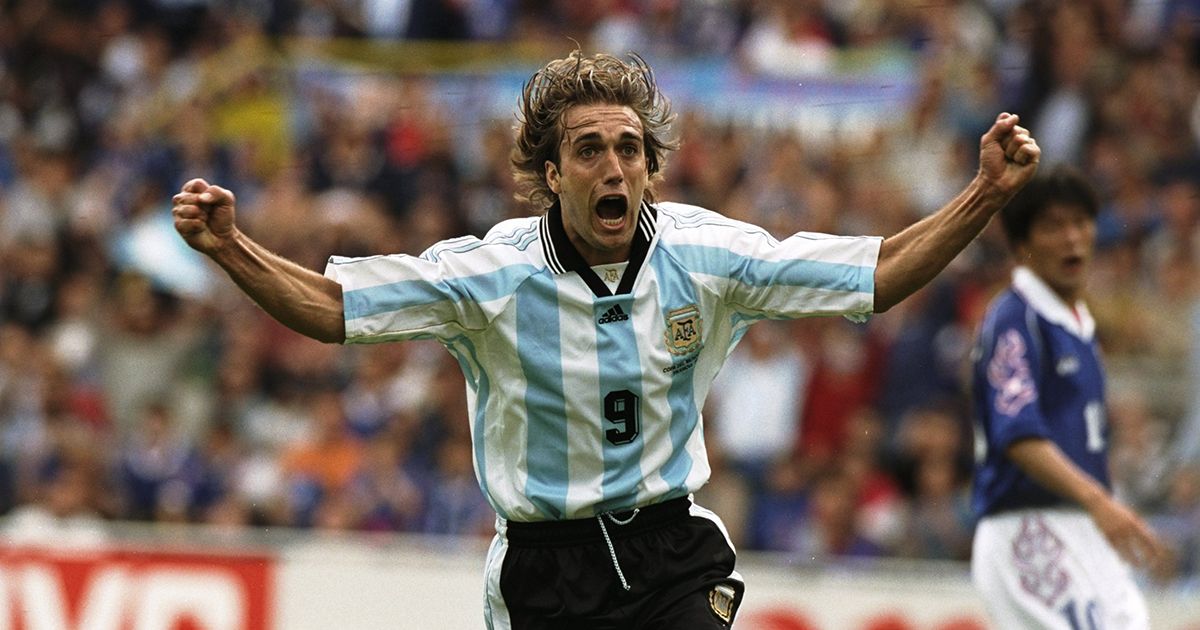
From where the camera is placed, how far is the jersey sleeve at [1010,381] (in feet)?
23.1

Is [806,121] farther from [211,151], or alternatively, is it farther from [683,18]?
[211,151]

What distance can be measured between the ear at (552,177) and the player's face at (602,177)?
0.16 ft

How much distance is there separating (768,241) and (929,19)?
7.91 metres

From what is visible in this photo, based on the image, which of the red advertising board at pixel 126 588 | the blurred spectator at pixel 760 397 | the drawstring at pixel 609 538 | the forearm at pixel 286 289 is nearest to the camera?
the forearm at pixel 286 289

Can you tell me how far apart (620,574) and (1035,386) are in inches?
95.5

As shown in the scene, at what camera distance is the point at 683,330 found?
5410mm

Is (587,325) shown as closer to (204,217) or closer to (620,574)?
(620,574)

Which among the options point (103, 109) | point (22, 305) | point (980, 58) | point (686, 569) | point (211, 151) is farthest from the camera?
point (103, 109)

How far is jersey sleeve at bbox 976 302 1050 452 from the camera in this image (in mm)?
7055

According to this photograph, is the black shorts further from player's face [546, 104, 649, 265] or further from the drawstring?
player's face [546, 104, 649, 265]

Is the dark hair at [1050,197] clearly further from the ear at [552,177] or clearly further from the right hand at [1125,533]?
the ear at [552,177]

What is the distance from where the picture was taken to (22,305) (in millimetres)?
13695

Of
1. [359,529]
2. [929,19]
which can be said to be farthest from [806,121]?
[359,529]

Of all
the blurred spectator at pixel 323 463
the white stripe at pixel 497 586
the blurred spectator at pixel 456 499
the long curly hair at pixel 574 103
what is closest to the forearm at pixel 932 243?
the long curly hair at pixel 574 103
